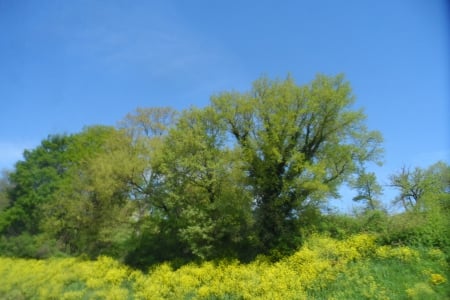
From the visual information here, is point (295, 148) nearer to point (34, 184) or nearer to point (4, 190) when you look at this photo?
point (34, 184)

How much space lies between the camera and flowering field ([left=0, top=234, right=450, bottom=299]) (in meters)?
10.3

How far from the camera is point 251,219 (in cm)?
1909

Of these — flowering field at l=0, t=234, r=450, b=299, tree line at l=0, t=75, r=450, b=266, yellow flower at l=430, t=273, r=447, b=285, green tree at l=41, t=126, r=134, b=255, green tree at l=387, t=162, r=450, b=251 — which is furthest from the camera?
green tree at l=41, t=126, r=134, b=255

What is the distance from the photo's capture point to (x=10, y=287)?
20750 mm

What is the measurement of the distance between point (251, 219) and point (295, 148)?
4551 millimetres

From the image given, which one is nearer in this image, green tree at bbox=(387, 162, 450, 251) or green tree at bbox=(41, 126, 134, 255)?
green tree at bbox=(387, 162, 450, 251)

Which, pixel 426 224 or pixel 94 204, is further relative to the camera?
pixel 94 204

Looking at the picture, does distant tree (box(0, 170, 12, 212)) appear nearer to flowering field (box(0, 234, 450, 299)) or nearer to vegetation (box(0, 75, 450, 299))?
vegetation (box(0, 75, 450, 299))

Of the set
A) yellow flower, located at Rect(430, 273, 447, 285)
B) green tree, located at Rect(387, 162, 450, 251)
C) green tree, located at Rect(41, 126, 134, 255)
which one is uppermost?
green tree, located at Rect(41, 126, 134, 255)

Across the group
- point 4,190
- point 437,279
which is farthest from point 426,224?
point 4,190

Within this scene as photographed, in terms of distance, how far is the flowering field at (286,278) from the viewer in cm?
1029

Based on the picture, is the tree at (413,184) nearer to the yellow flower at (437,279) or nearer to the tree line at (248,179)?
the tree line at (248,179)

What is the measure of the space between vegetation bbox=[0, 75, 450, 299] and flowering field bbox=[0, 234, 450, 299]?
58 millimetres

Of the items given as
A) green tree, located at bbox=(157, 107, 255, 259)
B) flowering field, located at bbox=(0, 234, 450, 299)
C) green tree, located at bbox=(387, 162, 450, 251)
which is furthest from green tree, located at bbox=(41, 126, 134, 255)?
green tree, located at bbox=(387, 162, 450, 251)
